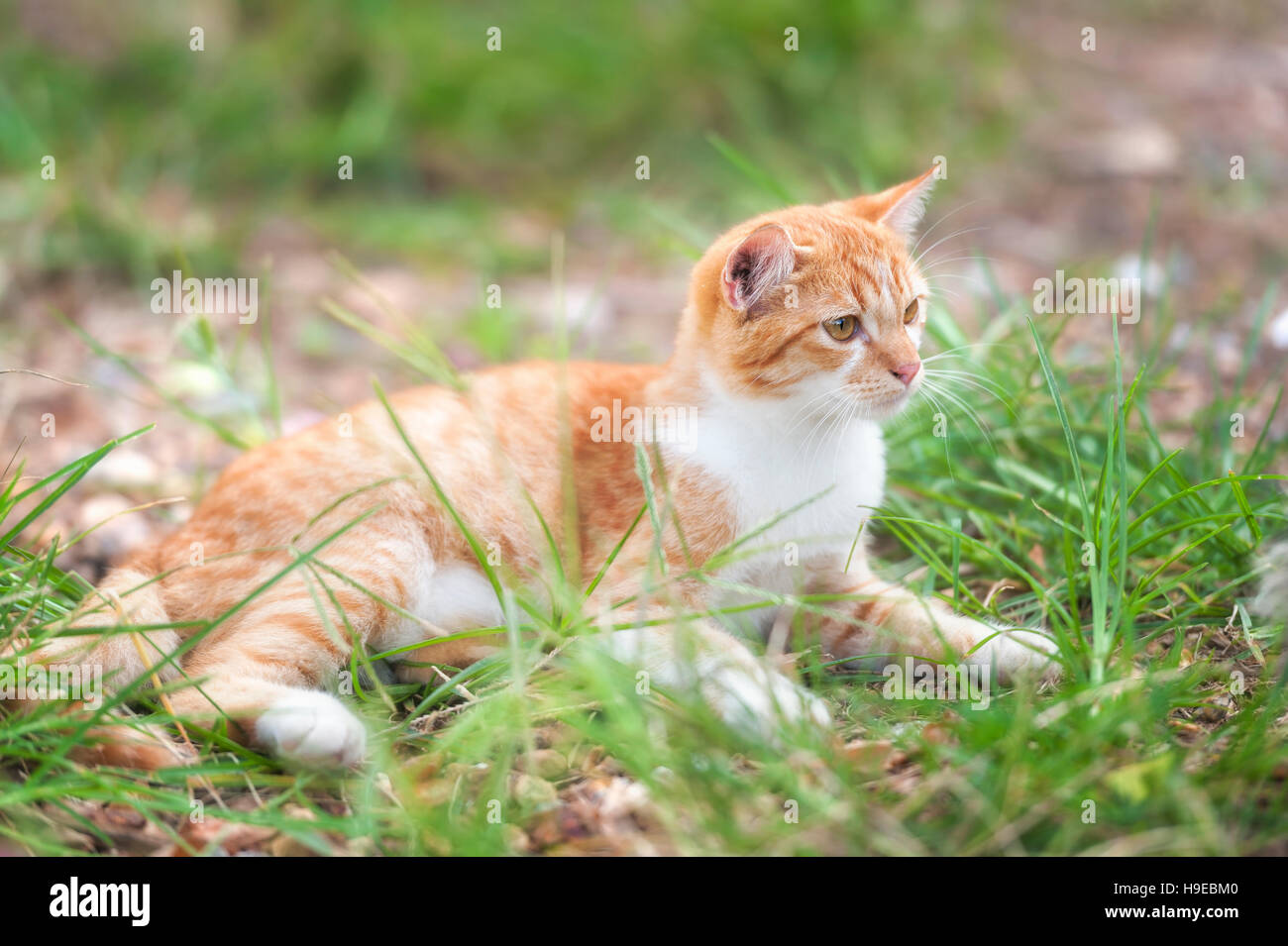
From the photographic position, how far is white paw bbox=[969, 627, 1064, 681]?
2.64m

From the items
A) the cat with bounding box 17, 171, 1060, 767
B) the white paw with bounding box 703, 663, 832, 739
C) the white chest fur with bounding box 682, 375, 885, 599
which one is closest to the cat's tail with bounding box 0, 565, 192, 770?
the cat with bounding box 17, 171, 1060, 767

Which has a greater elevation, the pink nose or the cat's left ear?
the cat's left ear

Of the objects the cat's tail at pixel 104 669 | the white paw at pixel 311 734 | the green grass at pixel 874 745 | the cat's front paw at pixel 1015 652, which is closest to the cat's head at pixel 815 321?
the green grass at pixel 874 745

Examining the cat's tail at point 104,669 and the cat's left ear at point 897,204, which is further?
the cat's left ear at point 897,204

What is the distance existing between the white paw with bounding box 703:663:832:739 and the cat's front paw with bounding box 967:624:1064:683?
1.60 feet

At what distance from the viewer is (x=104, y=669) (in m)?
2.57

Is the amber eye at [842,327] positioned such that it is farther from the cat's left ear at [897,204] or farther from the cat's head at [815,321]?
the cat's left ear at [897,204]

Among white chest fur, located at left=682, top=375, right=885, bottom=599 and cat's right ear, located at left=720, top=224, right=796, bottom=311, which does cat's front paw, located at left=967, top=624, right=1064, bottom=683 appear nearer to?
white chest fur, located at left=682, top=375, right=885, bottom=599

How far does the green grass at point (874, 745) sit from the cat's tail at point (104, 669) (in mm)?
53

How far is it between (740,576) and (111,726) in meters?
1.52

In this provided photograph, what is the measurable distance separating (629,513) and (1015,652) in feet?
3.42

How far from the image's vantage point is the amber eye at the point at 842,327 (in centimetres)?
277

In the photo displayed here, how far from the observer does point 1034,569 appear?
3.14 m
